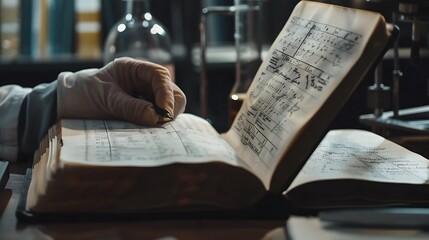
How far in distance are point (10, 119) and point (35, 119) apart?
37 millimetres

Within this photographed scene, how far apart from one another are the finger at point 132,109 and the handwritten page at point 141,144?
0.01 m

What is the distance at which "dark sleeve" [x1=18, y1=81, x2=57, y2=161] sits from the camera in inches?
46.1

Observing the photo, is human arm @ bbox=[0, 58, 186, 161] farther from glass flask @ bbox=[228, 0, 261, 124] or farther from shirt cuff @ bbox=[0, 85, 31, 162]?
glass flask @ bbox=[228, 0, 261, 124]

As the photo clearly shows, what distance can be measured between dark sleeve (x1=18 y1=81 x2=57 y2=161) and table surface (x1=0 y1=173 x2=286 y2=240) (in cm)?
34

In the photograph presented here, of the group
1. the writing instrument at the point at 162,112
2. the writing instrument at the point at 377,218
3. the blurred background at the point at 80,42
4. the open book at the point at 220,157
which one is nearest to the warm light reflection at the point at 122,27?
the blurred background at the point at 80,42

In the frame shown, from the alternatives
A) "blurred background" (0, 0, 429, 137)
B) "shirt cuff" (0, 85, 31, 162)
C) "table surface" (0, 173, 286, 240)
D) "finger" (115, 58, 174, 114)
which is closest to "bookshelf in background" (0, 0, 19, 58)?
"blurred background" (0, 0, 429, 137)

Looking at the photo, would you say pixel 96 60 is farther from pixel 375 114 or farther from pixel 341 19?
pixel 341 19

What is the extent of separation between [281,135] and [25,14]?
1964mm

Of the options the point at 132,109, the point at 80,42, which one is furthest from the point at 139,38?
the point at 132,109

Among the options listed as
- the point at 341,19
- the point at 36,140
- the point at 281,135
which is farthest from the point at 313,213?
the point at 36,140

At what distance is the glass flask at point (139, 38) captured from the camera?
198cm

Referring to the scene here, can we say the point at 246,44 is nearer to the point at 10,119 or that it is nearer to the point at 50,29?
the point at 10,119

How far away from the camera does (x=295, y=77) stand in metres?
0.94

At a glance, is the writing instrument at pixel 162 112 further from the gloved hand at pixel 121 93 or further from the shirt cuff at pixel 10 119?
the shirt cuff at pixel 10 119
